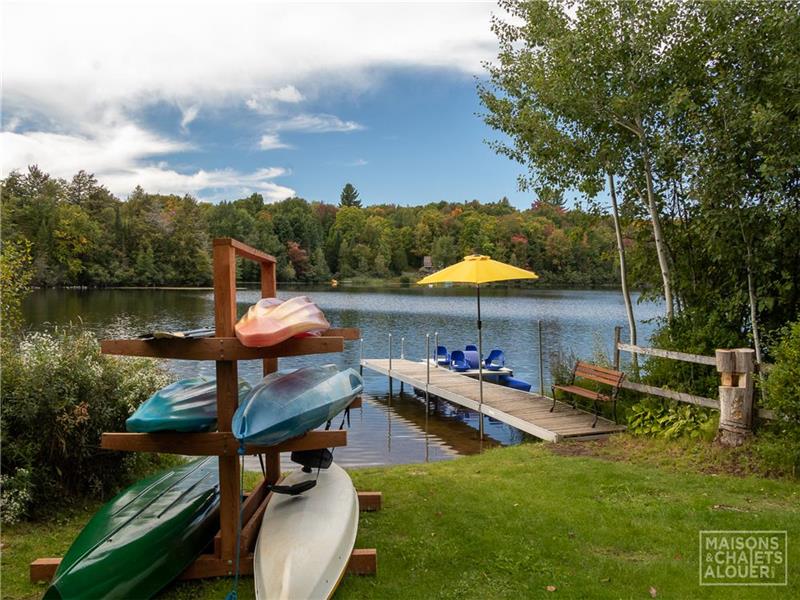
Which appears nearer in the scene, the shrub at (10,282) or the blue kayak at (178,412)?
the blue kayak at (178,412)

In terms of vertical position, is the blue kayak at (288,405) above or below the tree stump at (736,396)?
above

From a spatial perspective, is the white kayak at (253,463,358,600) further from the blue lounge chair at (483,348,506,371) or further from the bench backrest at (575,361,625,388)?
the blue lounge chair at (483,348,506,371)

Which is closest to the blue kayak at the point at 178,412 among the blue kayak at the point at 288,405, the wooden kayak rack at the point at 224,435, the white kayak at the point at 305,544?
the wooden kayak rack at the point at 224,435

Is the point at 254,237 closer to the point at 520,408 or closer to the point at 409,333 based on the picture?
the point at 409,333

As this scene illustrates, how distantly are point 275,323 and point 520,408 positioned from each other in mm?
7744

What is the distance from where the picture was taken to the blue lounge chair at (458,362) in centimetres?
1659

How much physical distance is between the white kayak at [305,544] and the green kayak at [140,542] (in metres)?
0.48

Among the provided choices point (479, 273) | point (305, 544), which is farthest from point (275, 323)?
point (479, 273)

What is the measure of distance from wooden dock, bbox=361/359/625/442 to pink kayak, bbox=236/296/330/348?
576 cm

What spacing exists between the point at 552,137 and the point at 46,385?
8446 millimetres

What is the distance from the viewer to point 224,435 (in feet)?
11.8

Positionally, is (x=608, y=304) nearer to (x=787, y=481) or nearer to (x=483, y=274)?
(x=483, y=274)

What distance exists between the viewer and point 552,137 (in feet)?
32.4

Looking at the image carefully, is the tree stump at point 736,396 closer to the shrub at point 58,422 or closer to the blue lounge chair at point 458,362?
the shrub at point 58,422
